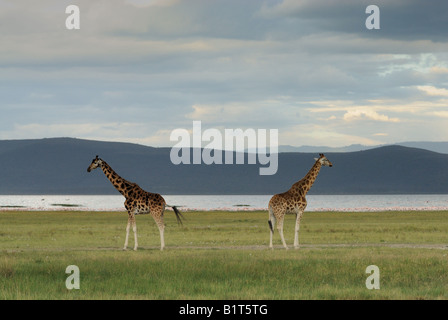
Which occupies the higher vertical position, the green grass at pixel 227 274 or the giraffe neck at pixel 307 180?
the giraffe neck at pixel 307 180

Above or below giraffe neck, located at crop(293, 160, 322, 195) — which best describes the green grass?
below

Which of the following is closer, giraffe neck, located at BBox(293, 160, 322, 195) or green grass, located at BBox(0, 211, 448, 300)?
green grass, located at BBox(0, 211, 448, 300)

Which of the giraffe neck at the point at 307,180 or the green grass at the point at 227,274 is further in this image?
the giraffe neck at the point at 307,180

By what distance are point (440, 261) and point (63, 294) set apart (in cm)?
1410

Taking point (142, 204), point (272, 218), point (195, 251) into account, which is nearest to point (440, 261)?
point (272, 218)

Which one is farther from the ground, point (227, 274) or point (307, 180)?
point (307, 180)

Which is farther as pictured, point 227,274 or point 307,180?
point 307,180

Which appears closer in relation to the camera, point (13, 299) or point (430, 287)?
point (13, 299)

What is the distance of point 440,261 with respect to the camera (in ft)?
95.1
